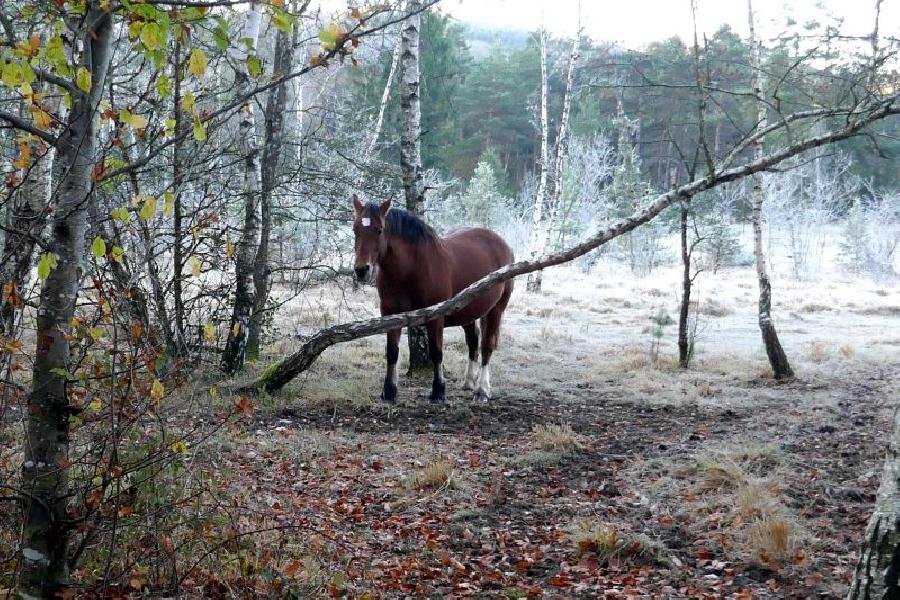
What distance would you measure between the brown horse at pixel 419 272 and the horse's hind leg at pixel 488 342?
12mm

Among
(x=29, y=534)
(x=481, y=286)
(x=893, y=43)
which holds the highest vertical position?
(x=893, y=43)

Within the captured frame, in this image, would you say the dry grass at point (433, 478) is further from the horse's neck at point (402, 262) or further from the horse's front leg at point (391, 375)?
the horse's neck at point (402, 262)

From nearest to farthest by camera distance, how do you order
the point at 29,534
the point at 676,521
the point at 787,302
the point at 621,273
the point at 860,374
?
the point at 29,534, the point at 676,521, the point at 860,374, the point at 787,302, the point at 621,273

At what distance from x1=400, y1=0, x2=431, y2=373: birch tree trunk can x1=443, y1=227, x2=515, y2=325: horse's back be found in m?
0.65

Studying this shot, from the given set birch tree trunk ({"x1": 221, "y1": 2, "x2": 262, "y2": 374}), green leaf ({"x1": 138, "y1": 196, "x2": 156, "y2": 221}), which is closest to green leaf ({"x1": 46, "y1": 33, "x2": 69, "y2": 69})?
green leaf ({"x1": 138, "y1": 196, "x2": 156, "y2": 221})

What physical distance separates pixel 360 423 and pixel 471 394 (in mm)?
2169

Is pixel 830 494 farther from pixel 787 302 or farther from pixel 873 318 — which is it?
pixel 787 302

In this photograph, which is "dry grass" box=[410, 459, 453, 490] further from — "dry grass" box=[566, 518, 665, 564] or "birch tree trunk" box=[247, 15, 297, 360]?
"birch tree trunk" box=[247, 15, 297, 360]

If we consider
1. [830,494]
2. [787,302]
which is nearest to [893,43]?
[830,494]

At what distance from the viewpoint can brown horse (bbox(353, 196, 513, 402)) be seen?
7.32 meters

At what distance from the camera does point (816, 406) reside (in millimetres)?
7930

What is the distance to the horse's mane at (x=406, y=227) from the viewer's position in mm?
7625

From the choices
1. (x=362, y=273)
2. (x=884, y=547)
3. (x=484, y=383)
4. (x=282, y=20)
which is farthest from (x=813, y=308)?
(x=282, y=20)

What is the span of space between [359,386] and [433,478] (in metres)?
3.28
